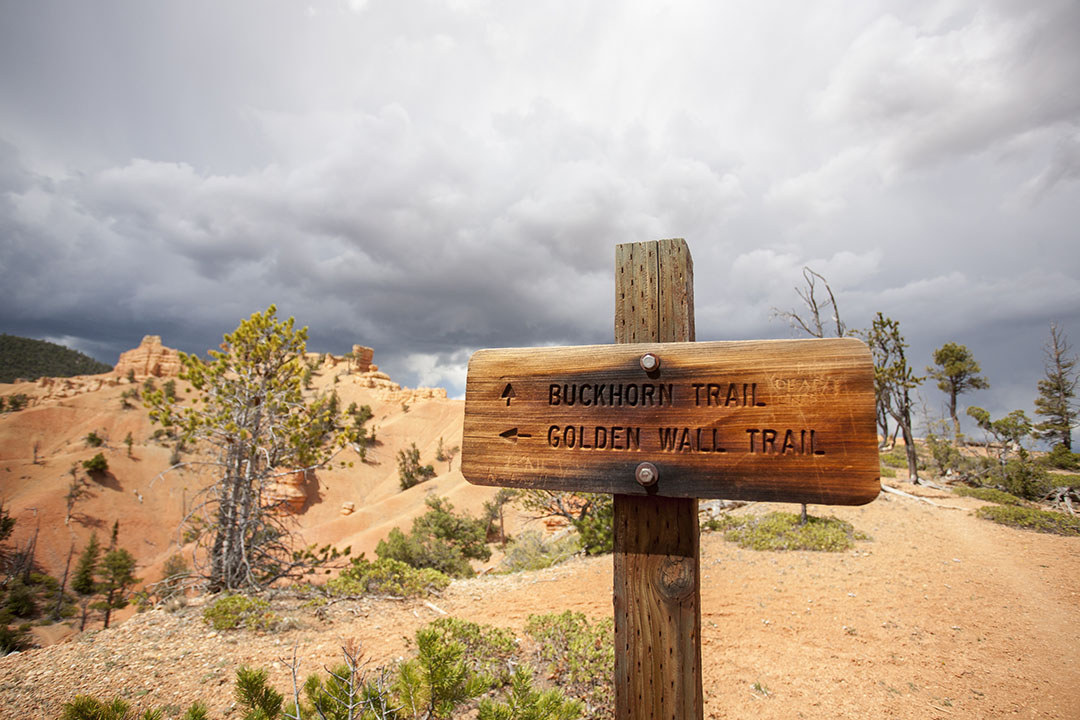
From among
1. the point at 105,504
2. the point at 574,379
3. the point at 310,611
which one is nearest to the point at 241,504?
the point at 310,611

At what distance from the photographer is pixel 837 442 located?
1300 mm

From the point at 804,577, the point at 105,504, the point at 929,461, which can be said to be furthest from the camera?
the point at 105,504

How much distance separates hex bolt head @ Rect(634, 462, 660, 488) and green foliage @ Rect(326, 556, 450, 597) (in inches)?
270

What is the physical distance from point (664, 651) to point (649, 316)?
3.63ft

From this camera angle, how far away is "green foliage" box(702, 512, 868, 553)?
9.12 metres

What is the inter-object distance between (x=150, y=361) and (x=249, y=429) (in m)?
78.5

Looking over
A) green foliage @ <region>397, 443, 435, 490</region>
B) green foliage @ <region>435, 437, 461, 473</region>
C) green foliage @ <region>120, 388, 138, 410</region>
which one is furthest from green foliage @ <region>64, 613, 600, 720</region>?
green foliage @ <region>120, 388, 138, 410</region>

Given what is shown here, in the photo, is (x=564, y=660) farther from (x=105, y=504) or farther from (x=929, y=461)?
(x=105, y=504)

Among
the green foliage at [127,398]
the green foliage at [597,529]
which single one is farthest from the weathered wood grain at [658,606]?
the green foliage at [127,398]

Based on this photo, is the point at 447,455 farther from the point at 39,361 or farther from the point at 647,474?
the point at 39,361

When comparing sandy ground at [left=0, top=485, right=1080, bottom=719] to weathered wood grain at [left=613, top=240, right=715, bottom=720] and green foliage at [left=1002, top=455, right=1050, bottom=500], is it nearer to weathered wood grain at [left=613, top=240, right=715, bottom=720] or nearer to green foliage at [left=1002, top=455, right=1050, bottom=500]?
weathered wood grain at [left=613, top=240, right=715, bottom=720]

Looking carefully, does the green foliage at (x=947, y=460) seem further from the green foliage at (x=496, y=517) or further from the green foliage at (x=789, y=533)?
the green foliage at (x=496, y=517)

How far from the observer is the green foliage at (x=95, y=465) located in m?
30.8

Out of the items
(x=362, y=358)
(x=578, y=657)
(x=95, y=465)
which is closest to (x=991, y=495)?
(x=578, y=657)
